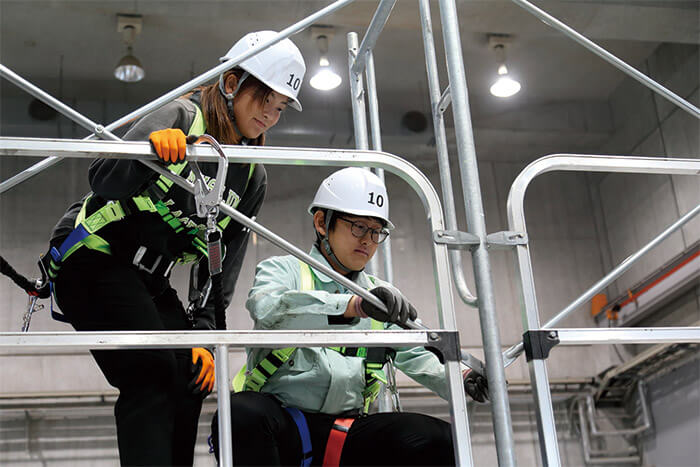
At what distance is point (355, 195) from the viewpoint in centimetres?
295

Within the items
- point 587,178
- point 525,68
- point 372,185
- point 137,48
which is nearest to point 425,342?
point 372,185

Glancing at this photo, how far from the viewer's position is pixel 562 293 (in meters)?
10.3

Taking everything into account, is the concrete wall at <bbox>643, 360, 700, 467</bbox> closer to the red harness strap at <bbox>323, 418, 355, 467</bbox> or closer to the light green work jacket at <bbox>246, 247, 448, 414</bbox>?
the light green work jacket at <bbox>246, 247, 448, 414</bbox>

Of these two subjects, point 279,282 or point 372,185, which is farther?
point 372,185

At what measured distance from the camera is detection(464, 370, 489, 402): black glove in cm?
247

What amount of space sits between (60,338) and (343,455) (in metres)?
0.96

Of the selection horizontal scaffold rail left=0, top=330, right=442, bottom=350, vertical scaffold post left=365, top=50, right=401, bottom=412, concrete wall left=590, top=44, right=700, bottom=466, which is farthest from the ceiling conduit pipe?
concrete wall left=590, top=44, right=700, bottom=466

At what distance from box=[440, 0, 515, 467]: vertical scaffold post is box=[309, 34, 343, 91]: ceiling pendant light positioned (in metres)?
5.31

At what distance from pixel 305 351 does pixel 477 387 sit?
55 cm

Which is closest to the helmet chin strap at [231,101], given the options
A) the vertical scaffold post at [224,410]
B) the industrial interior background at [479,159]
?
the vertical scaffold post at [224,410]

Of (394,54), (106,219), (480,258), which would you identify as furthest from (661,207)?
(106,219)

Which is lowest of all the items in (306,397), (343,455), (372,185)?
(343,455)

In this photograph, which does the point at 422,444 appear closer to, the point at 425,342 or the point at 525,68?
the point at 425,342

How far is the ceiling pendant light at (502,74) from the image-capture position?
8.66 metres
